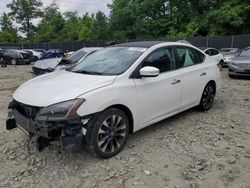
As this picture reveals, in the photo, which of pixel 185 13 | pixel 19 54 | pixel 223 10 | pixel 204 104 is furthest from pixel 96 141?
pixel 185 13

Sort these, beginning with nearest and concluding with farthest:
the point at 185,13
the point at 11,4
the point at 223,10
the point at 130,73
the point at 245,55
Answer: the point at 130,73
the point at 245,55
the point at 223,10
the point at 185,13
the point at 11,4

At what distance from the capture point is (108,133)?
11.6 feet

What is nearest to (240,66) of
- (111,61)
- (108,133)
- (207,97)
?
(207,97)

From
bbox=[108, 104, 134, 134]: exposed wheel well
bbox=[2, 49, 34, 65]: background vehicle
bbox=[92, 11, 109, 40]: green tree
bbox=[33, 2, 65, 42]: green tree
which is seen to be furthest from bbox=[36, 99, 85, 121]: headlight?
bbox=[33, 2, 65, 42]: green tree

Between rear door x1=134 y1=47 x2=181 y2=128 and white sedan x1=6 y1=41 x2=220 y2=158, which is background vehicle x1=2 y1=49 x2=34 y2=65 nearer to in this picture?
white sedan x1=6 y1=41 x2=220 y2=158

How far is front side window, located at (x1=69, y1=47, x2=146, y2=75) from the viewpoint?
395 centimetres

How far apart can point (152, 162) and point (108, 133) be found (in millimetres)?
703

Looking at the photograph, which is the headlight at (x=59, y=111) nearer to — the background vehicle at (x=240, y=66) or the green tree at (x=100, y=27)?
the background vehicle at (x=240, y=66)

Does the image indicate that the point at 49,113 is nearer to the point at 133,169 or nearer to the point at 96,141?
the point at 96,141

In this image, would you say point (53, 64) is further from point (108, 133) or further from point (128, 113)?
point (108, 133)

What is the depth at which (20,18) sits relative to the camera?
5734cm

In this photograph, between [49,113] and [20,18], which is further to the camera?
[20,18]

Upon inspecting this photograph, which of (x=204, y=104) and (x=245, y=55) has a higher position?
(x=245, y=55)

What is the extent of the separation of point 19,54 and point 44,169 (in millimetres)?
19519
